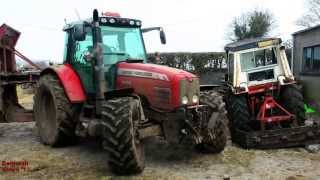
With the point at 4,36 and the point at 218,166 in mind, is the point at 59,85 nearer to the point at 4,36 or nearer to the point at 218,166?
the point at 4,36

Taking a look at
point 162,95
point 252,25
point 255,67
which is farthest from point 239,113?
point 252,25

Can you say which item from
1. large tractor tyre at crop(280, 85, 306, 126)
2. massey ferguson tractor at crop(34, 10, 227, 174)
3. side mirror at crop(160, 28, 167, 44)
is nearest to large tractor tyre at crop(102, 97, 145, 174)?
massey ferguson tractor at crop(34, 10, 227, 174)

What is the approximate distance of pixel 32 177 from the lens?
22.7ft

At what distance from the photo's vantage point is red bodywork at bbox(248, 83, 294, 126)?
932 centimetres

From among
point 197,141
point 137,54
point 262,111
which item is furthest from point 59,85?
point 262,111

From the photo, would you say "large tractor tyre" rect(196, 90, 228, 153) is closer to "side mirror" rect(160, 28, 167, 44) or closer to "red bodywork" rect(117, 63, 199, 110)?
"red bodywork" rect(117, 63, 199, 110)

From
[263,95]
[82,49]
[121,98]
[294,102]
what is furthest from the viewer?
[263,95]

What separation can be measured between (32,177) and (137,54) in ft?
9.40

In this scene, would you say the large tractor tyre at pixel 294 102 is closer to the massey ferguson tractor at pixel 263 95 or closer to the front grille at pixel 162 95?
the massey ferguson tractor at pixel 263 95

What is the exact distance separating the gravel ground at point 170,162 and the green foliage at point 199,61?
10.9 metres

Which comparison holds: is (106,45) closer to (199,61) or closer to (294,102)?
(294,102)

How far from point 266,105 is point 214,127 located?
7.11 feet

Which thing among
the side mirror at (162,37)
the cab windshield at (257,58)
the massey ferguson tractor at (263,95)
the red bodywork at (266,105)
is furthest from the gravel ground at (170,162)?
the cab windshield at (257,58)

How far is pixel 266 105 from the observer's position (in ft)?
31.4
